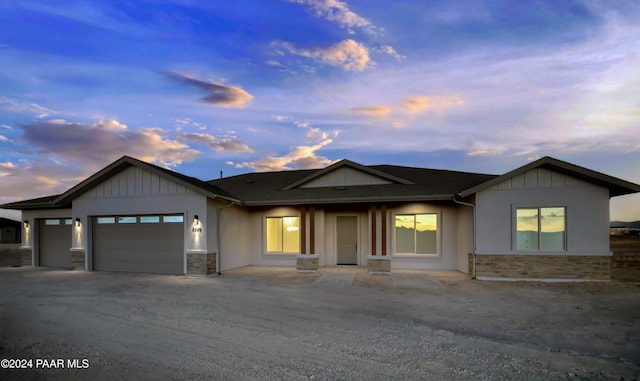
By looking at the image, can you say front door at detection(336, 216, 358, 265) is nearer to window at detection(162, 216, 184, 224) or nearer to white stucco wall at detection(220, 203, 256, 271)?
white stucco wall at detection(220, 203, 256, 271)

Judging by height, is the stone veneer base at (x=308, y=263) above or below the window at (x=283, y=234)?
below

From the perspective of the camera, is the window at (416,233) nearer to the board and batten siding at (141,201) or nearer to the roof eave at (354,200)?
the roof eave at (354,200)

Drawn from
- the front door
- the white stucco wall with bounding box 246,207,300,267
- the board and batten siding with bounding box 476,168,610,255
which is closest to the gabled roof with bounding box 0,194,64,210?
the white stucco wall with bounding box 246,207,300,267

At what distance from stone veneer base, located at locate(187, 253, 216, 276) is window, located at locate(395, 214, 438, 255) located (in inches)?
288

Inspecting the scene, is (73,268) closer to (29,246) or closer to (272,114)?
(29,246)

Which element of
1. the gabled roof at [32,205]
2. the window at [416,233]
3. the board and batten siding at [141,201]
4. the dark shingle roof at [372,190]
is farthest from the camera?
the gabled roof at [32,205]

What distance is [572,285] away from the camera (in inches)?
375

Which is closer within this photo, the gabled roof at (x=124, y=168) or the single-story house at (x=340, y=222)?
the single-story house at (x=340, y=222)

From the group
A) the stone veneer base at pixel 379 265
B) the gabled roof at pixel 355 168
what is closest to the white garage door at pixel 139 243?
the gabled roof at pixel 355 168

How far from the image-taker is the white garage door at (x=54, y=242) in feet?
48.3

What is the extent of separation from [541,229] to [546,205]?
80cm

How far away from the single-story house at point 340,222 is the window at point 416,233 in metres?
0.04

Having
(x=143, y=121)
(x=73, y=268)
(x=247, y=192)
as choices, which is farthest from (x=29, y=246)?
(x=247, y=192)

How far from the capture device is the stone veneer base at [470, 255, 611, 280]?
1001 cm
